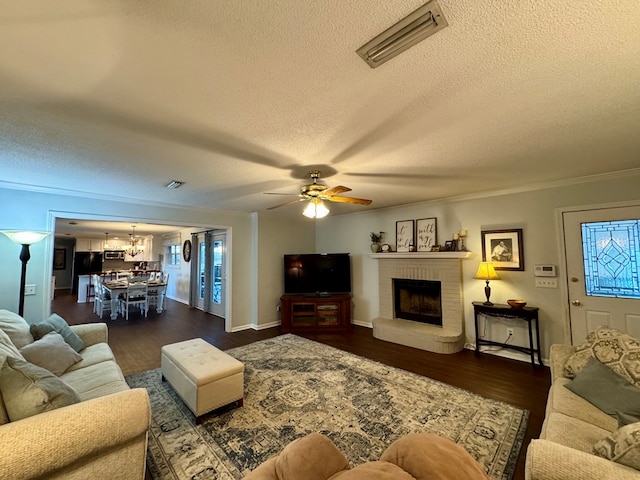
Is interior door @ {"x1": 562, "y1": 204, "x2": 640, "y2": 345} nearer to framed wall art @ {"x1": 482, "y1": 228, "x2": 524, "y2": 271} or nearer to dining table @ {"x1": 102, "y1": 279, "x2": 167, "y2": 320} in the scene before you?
framed wall art @ {"x1": 482, "y1": 228, "x2": 524, "y2": 271}

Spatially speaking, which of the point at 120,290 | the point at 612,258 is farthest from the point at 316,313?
the point at 120,290

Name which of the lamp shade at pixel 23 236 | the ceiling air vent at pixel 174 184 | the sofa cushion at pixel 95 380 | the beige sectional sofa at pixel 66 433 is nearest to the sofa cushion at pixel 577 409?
the beige sectional sofa at pixel 66 433

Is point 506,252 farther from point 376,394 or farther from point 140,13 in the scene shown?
point 140,13

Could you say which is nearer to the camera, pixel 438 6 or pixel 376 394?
pixel 438 6

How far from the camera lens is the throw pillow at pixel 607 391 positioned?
1532mm

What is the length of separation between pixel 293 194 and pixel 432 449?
3.51 metres

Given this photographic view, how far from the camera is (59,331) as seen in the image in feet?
8.94

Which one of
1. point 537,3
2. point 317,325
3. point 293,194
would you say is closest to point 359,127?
point 537,3

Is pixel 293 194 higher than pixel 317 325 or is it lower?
higher

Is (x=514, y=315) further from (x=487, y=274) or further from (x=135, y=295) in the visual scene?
(x=135, y=295)

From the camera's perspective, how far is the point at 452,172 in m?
3.04

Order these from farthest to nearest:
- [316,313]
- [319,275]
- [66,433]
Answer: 1. [319,275]
2. [316,313]
3. [66,433]

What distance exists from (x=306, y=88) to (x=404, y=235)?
155 inches

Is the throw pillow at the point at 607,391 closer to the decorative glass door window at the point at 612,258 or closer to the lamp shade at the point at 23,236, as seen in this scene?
the decorative glass door window at the point at 612,258
